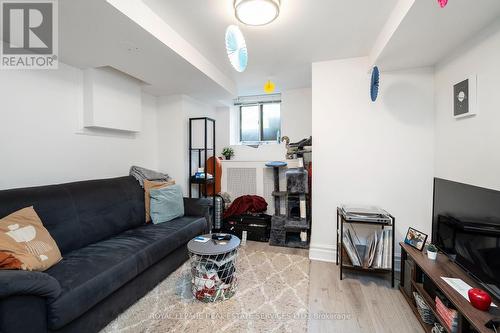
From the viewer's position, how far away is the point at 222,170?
394 cm

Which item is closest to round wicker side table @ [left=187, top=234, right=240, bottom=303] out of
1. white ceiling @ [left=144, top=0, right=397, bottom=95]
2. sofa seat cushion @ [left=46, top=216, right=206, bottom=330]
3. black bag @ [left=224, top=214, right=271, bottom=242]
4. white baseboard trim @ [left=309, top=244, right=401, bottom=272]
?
sofa seat cushion @ [left=46, top=216, right=206, bottom=330]

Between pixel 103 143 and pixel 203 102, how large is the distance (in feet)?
5.97

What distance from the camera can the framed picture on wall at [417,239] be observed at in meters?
1.83

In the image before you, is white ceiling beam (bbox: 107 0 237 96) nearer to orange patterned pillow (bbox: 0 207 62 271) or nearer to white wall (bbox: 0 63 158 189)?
white wall (bbox: 0 63 158 189)

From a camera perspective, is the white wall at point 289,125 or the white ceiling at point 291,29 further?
the white wall at point 289,125

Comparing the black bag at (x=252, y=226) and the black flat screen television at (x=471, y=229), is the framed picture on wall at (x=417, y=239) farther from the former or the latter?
the black bag at (x=252, y=226)

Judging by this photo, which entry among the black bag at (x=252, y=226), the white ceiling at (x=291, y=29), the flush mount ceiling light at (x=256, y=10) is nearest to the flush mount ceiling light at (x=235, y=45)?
the flush mount ceiling light at (x=256, y=10)

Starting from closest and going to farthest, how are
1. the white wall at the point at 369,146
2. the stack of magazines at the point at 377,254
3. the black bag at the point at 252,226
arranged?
1. the stack of magazines at the point at 377,254
2. the white wall at the point at 369,146
3. the black bag at the point at 252,226

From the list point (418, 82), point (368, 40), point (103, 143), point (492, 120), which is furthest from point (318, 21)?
point (103, 143)

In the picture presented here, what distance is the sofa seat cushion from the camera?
4.23 feet

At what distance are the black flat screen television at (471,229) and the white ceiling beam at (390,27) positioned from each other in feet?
3.99

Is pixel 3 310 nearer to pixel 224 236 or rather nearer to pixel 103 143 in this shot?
pixel 224 236

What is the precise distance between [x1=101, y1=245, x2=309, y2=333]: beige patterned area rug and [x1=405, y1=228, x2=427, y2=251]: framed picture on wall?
99 cm

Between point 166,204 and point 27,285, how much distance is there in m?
1.55
